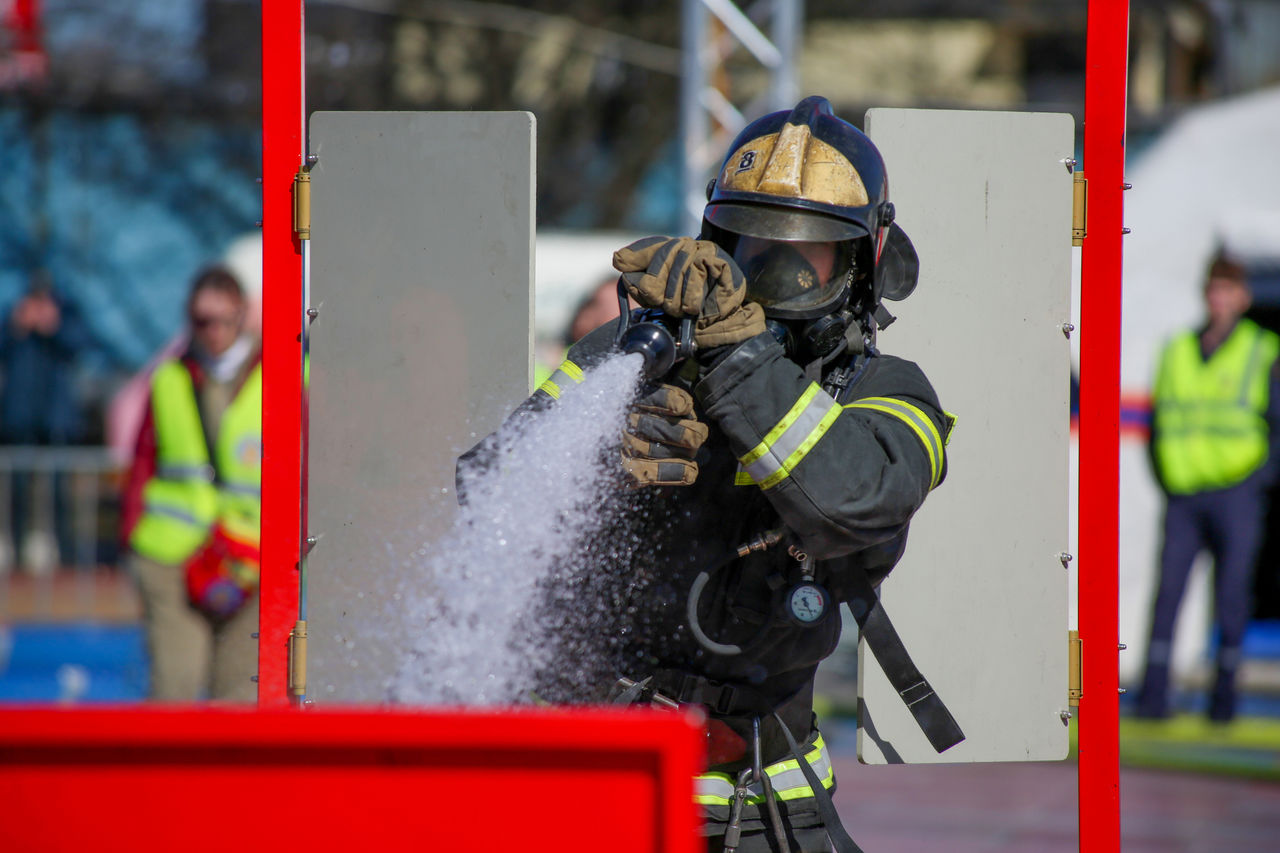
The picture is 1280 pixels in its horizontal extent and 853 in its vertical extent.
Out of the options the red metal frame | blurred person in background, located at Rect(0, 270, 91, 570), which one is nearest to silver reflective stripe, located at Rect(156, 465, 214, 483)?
the red metal frame

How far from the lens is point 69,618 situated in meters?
9.77

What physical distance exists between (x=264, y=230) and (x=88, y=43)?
12.7 metres

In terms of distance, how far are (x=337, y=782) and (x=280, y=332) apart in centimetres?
122

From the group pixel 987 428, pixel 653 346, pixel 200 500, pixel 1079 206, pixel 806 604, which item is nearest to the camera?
pixel 653 346

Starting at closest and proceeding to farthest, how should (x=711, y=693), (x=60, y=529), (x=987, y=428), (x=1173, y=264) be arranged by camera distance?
(x=711, y=693), (x=987, y=428), (x=1173, y=264), (x=60, y=529)

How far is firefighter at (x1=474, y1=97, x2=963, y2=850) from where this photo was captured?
1963mm

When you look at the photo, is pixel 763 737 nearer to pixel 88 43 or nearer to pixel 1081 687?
pixel 1081 687

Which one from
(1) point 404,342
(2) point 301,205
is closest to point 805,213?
(1) point 404,342

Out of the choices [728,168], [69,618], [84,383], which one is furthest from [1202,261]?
[84,383]

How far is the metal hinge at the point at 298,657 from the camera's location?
7.69ft

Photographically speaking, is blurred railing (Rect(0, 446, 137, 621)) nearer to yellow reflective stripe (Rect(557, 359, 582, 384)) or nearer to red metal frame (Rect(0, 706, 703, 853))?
yellow reflective stripe (Rect(557, 359, 582, 384))

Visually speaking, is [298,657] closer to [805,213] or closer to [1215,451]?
[805,213]

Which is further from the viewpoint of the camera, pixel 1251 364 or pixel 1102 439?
pixel 1251 364

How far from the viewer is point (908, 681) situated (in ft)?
7.48
